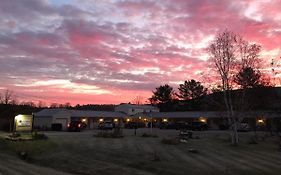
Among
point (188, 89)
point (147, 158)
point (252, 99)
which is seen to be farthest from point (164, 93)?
point (147, 158)

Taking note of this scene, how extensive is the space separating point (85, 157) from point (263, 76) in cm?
2424

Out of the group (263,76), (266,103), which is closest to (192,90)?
(266,103)

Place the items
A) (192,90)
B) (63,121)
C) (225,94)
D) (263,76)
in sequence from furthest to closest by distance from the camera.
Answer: (192,90)
(63,121)
(263,76)
(225,94)

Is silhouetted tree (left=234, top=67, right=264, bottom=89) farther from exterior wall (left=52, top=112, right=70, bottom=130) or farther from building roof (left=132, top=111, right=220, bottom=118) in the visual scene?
exterior wall (left=52, top=112, right=70, bottom=130)

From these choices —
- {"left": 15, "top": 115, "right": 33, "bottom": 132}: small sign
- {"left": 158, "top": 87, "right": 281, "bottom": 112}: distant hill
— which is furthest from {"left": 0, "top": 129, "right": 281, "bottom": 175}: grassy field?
{"left": 158, "top": 87, "right": 281, "bottom": 112}: distant hill

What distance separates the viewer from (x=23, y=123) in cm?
4134

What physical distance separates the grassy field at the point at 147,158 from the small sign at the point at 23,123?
15.5 ft

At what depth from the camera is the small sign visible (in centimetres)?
4100

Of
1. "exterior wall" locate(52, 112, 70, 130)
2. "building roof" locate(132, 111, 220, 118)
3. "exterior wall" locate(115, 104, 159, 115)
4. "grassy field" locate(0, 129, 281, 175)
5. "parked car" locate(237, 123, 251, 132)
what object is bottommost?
"grassy field" locate(0, 129, 281, 175)

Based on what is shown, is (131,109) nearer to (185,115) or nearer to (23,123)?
(185,115)

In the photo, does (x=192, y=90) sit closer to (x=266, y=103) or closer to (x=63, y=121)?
(x=63, y=121)

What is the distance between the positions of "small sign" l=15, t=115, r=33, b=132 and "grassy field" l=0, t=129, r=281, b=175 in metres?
4.71

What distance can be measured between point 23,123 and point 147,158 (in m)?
19.9

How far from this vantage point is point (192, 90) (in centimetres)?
11244
